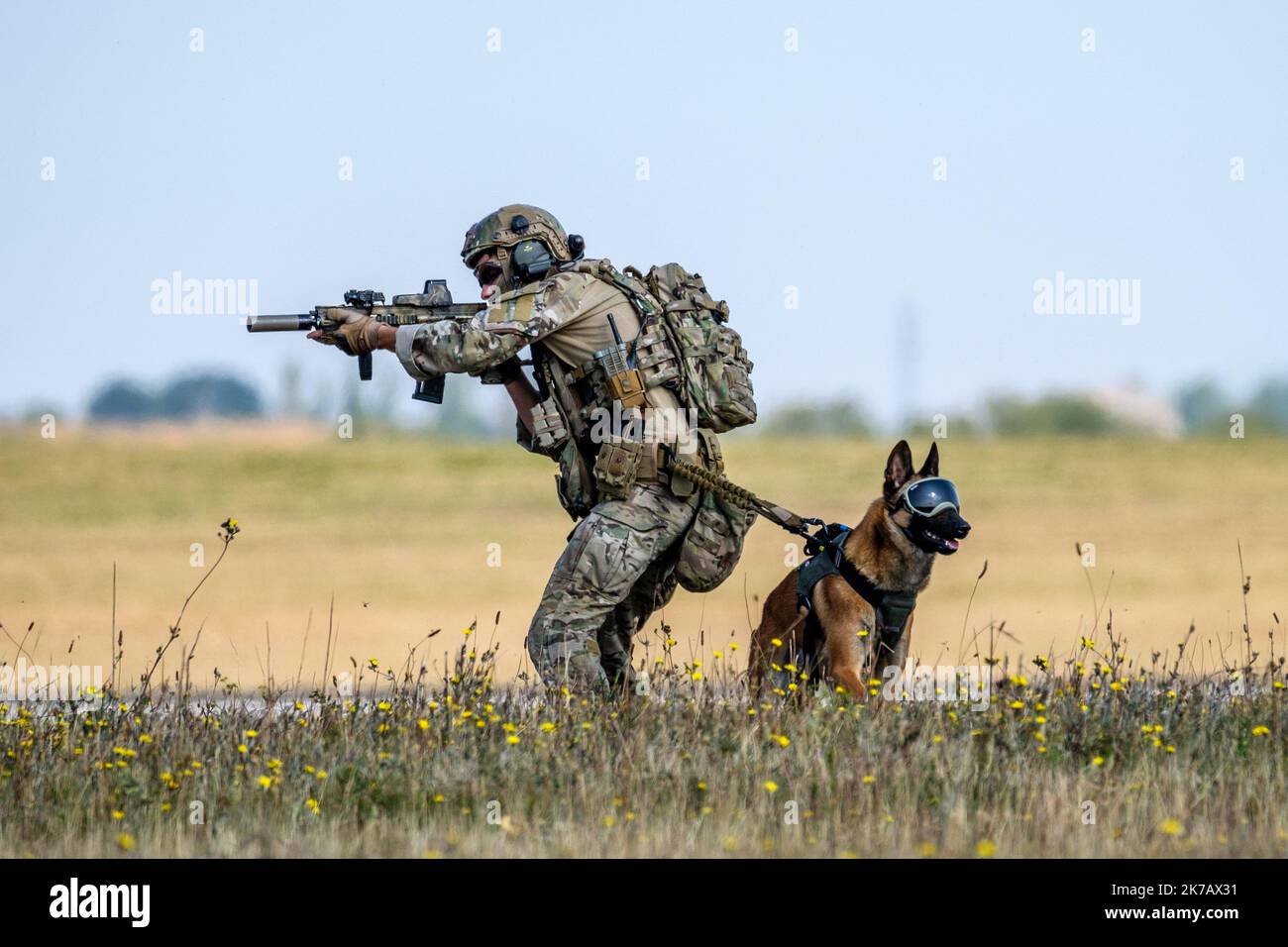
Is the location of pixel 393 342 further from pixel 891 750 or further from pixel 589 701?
pixel 891 750

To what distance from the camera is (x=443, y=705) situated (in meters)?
8.27

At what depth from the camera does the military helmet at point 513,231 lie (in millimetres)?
8852

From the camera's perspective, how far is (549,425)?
8727 millimetres

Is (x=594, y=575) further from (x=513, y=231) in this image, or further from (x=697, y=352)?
(x=513, y=231)

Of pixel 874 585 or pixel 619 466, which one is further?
pixel 874 585

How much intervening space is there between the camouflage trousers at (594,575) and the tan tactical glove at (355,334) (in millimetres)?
1450

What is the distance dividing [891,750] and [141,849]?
316 cm

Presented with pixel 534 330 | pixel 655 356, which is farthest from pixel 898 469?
pixel 534 330

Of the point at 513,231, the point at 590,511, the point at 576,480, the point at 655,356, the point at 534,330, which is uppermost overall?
the point at 513,231

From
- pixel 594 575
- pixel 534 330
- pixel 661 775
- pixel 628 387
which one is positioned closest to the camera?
pixel 661 775

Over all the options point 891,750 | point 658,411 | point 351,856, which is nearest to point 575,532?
point 658,411

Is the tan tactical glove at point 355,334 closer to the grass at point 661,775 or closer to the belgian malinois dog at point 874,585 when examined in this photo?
the grass at point 661,775

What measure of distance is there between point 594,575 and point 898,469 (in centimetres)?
169

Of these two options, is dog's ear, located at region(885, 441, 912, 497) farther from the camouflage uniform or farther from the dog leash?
the camouflage uniform
